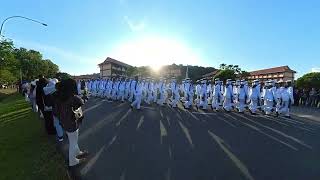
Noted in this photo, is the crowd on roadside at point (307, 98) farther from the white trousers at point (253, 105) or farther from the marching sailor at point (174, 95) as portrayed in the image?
the marching sailor at point (174, 95)

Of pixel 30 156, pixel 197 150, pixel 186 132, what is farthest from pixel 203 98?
pixel 30 156

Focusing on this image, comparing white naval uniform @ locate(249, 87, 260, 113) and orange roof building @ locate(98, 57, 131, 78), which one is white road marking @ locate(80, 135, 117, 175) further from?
orange roof building @ locate(98, 57, 131, 78)

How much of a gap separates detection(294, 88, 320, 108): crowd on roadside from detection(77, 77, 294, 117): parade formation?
10.3 meters

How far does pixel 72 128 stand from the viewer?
9.95 m

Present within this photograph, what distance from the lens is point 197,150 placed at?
40.8ft

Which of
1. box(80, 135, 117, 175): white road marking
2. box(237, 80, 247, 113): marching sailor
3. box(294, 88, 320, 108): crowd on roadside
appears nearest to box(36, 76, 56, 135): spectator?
box(80, 135, 117, 175): white road marking

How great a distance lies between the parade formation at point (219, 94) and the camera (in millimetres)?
25875

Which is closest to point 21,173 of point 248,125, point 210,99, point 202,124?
point 202,124

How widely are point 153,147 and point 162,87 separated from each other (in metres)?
19.3

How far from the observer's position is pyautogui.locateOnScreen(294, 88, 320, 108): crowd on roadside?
125ft

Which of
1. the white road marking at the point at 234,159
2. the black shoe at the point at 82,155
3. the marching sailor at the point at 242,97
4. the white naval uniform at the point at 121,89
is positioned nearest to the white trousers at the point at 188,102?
the marching sailor at the point at 242,97

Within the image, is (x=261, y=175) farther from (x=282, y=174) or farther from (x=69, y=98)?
(x=69, y=98)

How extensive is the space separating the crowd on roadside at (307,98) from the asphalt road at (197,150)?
19.8m

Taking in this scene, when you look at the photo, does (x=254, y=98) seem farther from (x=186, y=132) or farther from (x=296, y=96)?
(x=296, y=96)
